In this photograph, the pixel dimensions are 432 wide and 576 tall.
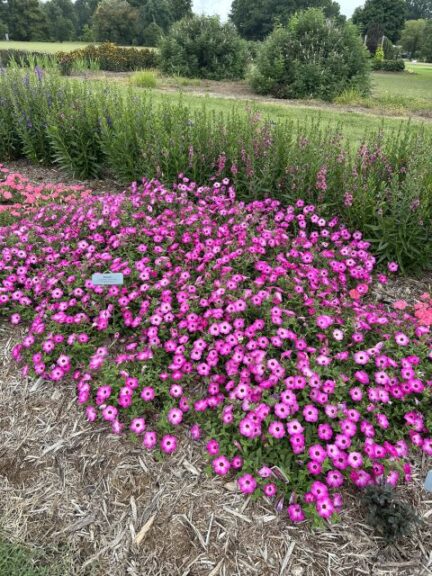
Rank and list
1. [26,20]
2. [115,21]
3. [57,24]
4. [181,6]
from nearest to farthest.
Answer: [115,21], [181,6], [26,20], [57,24]

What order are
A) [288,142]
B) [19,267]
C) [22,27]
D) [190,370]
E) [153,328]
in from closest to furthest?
[190,370], [153,328], [19,267], [288,142], [22,27]

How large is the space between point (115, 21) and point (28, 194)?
4185cm

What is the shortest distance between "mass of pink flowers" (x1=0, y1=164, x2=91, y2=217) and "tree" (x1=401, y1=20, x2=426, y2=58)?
54.9 metres

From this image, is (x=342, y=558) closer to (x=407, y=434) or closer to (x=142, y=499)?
(x=407, y=434)

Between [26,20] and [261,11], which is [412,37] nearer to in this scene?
[261,11]

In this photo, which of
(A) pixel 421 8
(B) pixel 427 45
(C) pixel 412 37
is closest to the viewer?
(B) pixel 427 45

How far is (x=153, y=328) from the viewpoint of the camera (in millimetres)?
2754

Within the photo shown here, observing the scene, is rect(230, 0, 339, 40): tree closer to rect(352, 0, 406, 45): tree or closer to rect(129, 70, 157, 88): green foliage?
rect(352, 0, 406, 45): tree

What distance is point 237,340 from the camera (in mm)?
2568

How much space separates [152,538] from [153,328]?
1.13 metres

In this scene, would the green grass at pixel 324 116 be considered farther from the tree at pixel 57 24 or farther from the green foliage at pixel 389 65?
the tree at pixel 57 24

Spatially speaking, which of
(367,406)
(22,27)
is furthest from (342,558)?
(22,27)

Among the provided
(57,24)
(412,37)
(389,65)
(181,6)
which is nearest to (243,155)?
(389,65)

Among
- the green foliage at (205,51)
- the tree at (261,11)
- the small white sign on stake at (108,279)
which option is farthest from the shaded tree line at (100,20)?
the small white sign on stake at (108,279)
